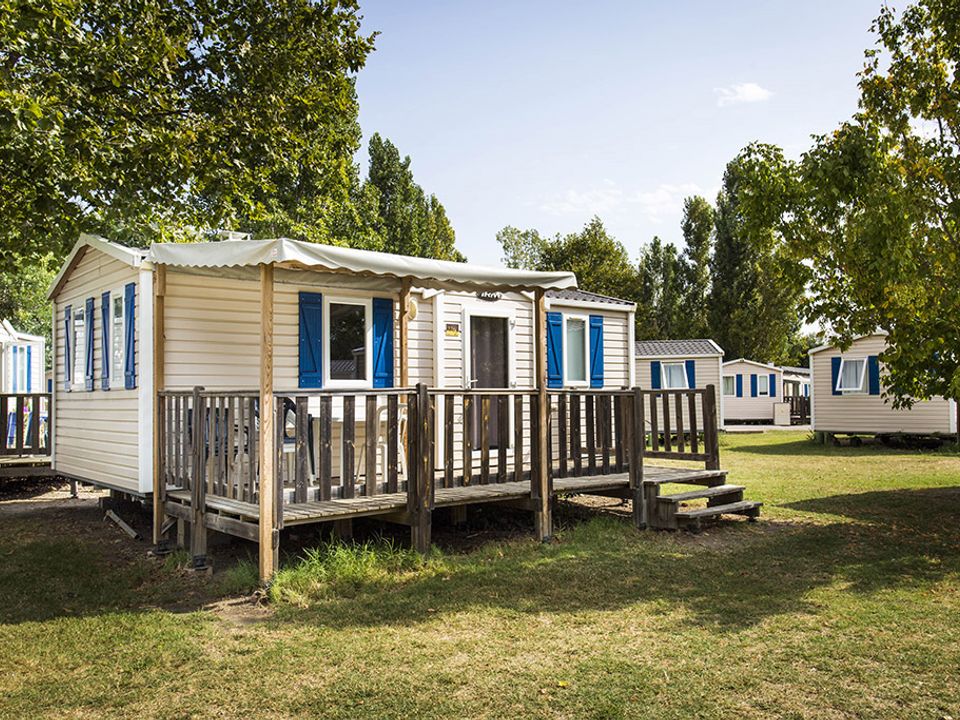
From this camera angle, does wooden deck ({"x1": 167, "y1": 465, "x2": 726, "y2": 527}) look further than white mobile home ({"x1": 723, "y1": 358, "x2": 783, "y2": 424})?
No

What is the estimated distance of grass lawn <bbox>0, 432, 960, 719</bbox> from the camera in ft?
13.1

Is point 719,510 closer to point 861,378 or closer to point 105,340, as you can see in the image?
point 105,340

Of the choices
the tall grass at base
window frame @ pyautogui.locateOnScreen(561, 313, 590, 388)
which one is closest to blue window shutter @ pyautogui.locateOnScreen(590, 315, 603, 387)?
window frame @ pyautogui.locateOnScreen(561, 313, 590, 388)

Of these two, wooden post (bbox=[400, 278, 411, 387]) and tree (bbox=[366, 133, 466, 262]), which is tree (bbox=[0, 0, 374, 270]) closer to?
wooden post (bbox=[400, 278, 411, 387])

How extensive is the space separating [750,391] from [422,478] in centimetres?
2670

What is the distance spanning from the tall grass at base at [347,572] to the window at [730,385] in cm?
2610

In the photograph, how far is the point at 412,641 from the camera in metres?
4.96

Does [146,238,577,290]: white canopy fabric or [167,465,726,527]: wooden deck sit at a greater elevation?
[146,238,577,290]: white canopy fabric

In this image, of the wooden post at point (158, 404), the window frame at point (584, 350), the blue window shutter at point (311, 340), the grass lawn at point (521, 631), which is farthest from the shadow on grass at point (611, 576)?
the window frame at point (584, 350)

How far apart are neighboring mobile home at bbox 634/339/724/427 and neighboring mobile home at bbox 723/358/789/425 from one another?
4992 mm

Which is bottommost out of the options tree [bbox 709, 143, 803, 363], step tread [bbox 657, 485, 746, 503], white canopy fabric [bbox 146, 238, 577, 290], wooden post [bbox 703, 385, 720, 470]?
step tread [bbox 657, 485, 746, 503]

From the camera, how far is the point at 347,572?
6.32m

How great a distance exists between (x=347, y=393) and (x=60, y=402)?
663 centimetres

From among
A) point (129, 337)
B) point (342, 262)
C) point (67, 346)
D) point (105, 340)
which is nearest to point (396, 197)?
point (67, 346)
